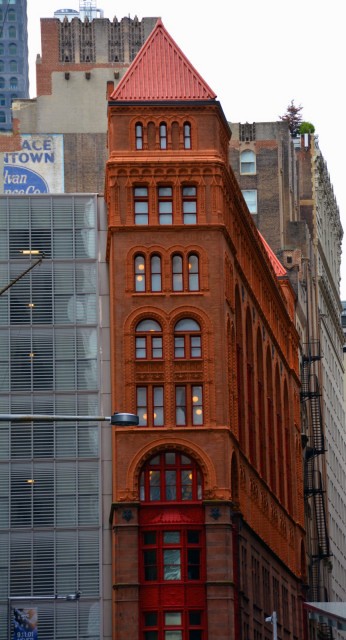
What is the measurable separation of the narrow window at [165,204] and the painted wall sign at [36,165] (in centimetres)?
3759

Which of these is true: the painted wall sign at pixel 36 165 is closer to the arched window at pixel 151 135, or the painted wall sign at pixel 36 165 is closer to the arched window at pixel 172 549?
the arched window at pixel 151 135

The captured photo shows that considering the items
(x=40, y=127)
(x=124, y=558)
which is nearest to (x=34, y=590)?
(x=124, y=558)

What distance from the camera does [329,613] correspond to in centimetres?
11744

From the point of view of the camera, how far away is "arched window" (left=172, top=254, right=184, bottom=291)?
88688 millimetres

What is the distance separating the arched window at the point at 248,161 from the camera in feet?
481

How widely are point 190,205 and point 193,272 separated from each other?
3.46 metres

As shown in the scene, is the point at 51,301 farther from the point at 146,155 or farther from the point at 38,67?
the point at 38,67

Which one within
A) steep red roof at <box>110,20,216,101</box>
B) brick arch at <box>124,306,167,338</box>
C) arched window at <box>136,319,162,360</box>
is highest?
steep red roof at <box>110,20,216,101</box>

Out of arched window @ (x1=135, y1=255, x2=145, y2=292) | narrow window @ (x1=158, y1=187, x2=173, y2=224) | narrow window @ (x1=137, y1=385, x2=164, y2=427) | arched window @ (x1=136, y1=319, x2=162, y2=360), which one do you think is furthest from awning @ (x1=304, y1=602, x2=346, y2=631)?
narrow window @ (x1=158, y1=187, x2=173, y2=224)

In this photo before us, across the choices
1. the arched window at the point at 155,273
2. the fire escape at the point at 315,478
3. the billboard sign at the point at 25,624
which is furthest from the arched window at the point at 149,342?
the fire escape at the point at 315,478

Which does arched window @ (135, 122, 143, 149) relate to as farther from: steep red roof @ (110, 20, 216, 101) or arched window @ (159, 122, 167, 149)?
steep red roof @ (110, 20, 216, 101)

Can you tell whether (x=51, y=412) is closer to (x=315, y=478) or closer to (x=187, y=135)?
(x=187, y=135)

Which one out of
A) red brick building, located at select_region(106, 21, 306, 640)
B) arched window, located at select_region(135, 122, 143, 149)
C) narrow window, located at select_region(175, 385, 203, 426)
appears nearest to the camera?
red brick building, located at select_region(106, 21, 306, 640)

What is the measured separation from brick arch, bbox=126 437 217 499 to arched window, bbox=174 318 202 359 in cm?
427
